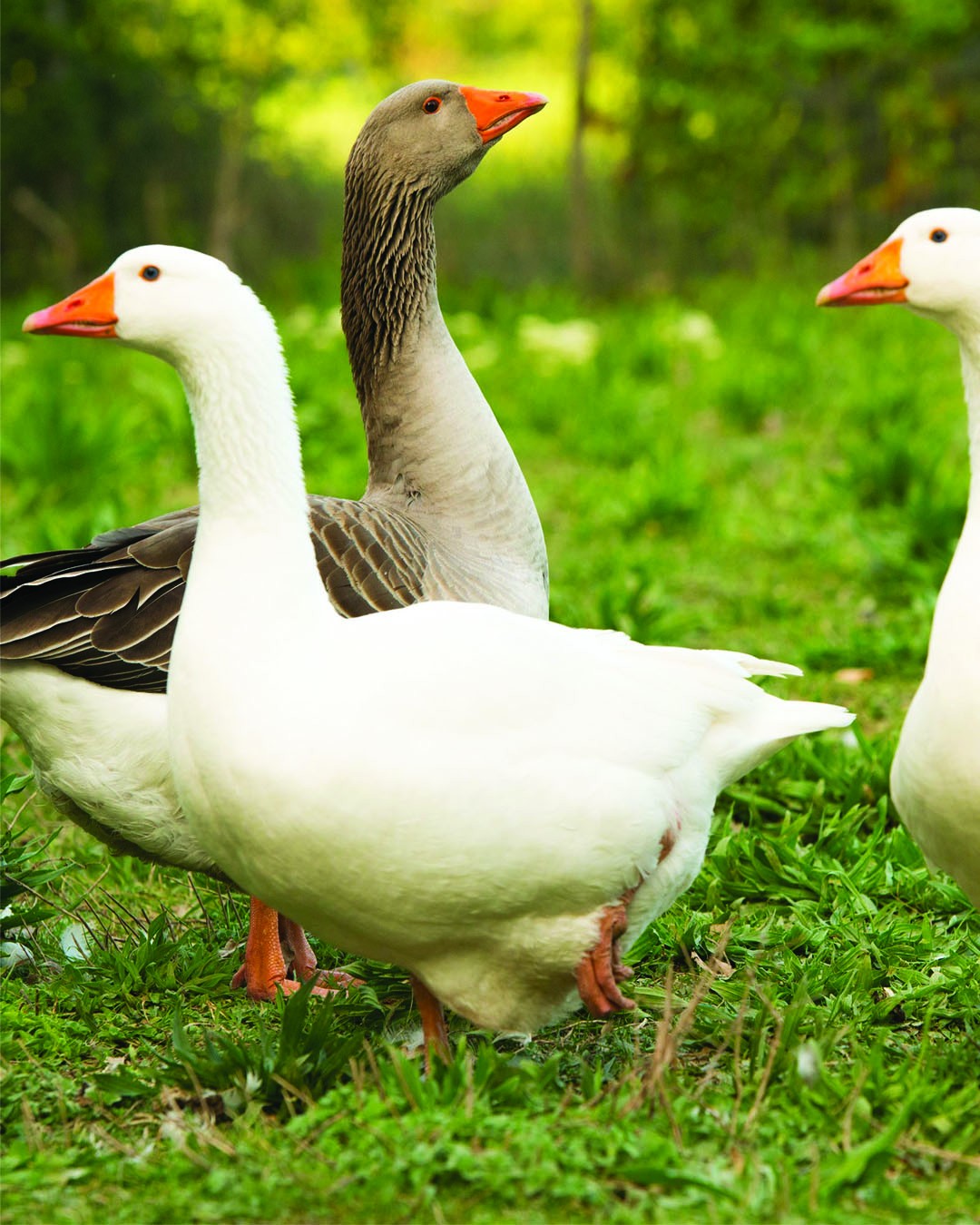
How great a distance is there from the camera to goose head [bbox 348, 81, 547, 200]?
388 centimetres

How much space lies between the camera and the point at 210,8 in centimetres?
1169

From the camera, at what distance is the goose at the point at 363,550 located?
9.43 feet

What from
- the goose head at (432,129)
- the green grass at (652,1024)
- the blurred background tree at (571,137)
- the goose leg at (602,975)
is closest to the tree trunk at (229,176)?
the blurred background tree at (571,137)

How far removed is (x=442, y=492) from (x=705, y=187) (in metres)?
12.2

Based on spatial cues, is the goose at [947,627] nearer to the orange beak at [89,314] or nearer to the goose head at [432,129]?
the orange beak at [89,314]

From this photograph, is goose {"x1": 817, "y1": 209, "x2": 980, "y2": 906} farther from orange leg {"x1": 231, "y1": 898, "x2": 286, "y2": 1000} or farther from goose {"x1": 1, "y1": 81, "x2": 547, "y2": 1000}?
orange leg {"x1": 231, "y1": 898, "x2": 286, "y2": 1000}

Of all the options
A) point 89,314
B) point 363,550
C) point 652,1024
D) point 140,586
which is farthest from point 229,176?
point 652,1024

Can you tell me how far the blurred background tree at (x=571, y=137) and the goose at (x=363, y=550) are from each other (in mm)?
8472

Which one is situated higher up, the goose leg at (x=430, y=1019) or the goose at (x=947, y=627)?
the goose at (x=947, y=627)

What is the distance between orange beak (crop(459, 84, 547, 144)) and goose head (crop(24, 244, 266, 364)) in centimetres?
174

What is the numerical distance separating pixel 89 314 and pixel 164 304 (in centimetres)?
15

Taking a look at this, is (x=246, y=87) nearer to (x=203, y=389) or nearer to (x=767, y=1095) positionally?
(x=203, y=389)

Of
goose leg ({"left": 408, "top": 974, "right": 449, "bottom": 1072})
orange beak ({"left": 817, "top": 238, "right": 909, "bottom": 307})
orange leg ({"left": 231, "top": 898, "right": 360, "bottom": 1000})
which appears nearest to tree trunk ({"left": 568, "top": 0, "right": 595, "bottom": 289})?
orange beak ({"left": 817, "top": 238, "right": 909, "bottom": 307})

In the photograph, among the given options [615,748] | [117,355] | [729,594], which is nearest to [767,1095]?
[615,748]
